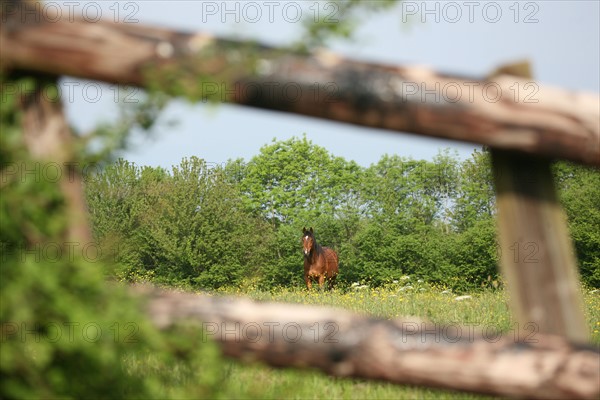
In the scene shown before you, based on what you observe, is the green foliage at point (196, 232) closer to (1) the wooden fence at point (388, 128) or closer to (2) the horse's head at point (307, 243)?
(2) the horse's head at point (307, 243)

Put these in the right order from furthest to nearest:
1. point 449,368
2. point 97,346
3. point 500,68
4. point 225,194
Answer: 1. point 225,194
2. point 500,68
3. point 449,368
4. point 97,346

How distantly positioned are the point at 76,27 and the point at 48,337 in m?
1.45

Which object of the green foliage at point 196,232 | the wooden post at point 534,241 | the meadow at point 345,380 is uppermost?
the green foliage at point 196,232

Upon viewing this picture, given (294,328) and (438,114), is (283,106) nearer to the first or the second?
(438,114)

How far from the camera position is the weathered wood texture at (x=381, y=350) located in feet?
11.2

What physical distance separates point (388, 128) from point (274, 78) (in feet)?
1.92

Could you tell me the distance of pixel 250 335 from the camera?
3.45 meters

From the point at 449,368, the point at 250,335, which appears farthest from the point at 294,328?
the point at 449,368

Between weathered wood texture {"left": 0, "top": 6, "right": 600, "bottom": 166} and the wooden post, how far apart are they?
0.89 ft

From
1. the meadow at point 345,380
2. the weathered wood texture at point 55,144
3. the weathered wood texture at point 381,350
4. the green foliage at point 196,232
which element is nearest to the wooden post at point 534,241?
the weathered wood texture at point 381,350

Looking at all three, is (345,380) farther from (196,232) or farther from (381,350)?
(196,232)

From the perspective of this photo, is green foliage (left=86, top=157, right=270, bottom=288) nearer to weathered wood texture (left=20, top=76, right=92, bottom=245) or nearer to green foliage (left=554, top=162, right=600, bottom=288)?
green foliage (left=554, top=162, right=600, bottom=288)

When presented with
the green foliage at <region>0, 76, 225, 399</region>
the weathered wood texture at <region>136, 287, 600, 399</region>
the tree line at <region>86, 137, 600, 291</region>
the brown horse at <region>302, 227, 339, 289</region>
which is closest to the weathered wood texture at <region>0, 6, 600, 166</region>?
the green foliage at <region>0, 76, 225, 399</region>

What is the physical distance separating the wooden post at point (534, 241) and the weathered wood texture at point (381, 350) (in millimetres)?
207
